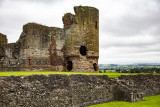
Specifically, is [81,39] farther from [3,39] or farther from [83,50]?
[3,39]

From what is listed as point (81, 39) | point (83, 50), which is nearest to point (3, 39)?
point (81, 39)

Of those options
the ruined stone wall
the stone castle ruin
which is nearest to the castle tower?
the stone castle ruin

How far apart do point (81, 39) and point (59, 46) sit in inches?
91.1

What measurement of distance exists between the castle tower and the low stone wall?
7401mm

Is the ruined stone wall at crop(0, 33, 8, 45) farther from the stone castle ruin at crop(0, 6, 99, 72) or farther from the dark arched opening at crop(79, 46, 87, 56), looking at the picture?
the dark arched opening at crop(79, 46, 87, 56)

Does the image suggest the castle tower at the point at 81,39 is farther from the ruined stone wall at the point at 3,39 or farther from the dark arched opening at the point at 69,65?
the ruined stone wall at the point at 3,39

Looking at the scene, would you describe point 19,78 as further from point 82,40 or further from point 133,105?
point 82,40

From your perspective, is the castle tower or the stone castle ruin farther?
the castle tower

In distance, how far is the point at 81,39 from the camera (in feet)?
66.0

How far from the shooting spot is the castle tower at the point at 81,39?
20.0 m

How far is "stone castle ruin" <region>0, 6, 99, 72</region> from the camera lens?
1794cm

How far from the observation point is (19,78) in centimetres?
799

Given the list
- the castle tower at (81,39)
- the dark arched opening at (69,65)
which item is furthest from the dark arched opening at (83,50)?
the dark arched opening at (69,65)

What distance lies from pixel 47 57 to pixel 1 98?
40.0 feet
